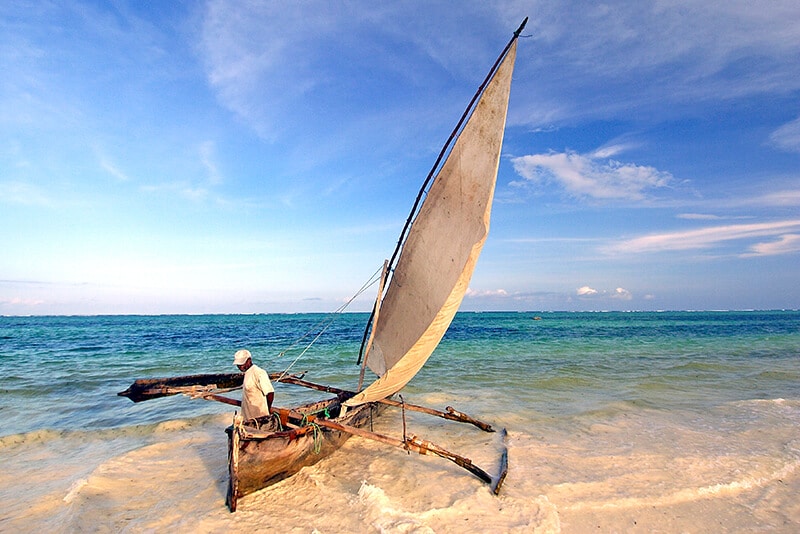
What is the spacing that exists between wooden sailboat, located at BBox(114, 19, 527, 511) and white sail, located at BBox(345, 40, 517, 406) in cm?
2

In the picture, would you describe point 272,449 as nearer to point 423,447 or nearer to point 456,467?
point 423,447

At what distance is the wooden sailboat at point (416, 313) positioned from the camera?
5758 mm

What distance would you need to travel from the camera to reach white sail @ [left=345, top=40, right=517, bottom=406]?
6.30 meters

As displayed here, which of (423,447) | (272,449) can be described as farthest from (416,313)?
(272,449)

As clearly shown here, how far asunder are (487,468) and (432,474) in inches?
34.7

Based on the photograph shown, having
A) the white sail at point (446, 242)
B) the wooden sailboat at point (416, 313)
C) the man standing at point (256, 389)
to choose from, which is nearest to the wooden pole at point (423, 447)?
the wooden sailboat at point (416, 313)

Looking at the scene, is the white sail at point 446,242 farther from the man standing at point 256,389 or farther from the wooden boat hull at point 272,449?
the man standing at point 256,389

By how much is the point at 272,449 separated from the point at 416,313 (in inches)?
140

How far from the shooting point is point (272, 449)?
562 cm

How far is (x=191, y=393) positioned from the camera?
7609mm

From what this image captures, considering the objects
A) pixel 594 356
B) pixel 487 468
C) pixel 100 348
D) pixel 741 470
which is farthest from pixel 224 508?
pixel 100 348

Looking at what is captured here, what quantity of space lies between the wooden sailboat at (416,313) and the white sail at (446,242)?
0.02m

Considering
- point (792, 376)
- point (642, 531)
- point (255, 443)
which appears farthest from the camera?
point (792, 376)

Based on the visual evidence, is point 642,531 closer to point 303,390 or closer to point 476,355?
point 303,390
